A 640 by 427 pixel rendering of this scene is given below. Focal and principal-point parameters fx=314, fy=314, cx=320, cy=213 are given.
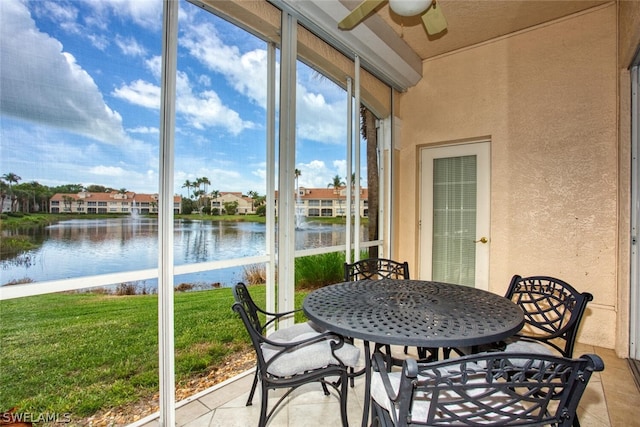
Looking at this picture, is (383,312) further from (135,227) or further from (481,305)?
(135,227)

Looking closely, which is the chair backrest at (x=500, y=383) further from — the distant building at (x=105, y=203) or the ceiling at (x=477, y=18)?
the ceiling at (x=477, y=18)

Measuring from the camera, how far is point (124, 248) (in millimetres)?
1814

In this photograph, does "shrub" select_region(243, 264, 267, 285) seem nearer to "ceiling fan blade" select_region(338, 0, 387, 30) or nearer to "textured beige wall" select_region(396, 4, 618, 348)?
"ceiling fan blade" select_region(338, 0, 387, 30)

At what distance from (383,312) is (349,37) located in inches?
102

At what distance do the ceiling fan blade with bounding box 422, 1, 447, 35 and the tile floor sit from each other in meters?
2.74

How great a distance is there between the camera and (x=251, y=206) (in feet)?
8.30

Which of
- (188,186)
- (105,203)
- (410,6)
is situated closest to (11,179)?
(105,203)

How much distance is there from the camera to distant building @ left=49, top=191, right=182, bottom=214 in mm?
1588

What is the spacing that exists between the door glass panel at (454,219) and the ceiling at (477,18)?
1.37 m

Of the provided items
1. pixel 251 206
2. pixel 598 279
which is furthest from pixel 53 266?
pixel 598 279

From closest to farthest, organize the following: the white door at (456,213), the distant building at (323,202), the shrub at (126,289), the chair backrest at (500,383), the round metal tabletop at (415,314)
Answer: the chair backrest at (500,383) < the round metal tabletop at (415,314) < the shrub at (126,289) < the distant building at (323,202) < the white door at (456,213)

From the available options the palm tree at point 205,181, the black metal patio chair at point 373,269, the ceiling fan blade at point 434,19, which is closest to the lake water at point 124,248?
the palm tree at point 205,181

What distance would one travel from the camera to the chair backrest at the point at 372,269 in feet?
8.86

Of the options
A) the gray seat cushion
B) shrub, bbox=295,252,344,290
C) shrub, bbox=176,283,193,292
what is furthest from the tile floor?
shrub, bbox=295,252,344,290
